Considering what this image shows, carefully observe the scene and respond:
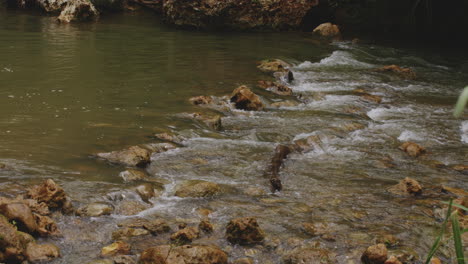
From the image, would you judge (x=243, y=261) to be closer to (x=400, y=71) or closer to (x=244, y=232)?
(x=244, y=232)

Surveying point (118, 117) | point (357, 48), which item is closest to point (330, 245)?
point (118, 117)

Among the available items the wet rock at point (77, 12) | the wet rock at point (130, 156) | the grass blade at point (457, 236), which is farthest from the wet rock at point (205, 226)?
the wet rock at point (77, 12)

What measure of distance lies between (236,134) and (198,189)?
96.4 inches

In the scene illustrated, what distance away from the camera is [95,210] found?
470cm

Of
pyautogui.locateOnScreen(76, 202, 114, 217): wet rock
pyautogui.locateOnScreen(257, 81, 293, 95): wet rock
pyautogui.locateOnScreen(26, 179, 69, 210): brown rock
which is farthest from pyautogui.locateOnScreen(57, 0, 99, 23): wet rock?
pyautogui.locateOnScreen(76, 202, 114, 217): wet rock

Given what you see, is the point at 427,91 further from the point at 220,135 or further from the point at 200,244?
the point at 200,244

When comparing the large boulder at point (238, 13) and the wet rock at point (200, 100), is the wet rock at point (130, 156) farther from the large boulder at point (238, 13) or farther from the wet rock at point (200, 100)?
the large boulder at point (238, 13)

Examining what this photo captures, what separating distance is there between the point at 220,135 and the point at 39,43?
888cm

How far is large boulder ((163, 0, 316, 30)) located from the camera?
18.8 m

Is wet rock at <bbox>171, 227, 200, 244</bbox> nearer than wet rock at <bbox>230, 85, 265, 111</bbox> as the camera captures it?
Yes

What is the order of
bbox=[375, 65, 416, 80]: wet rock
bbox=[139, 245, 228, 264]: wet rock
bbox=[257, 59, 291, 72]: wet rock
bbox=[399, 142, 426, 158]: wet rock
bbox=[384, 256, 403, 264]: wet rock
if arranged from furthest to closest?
bbox=[375, 65, 416, 80]: wet rock
bbox=[257, 59, 291, 72]: wet rock
bbox=[399, 142, 426, 158]: wet rock
bbox=[384, 256, 403, 264]: wet rock
bbox=[139, 245, 228, 264]: wet rock

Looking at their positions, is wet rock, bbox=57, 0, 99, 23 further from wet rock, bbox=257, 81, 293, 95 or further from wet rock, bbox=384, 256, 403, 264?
wet rock, bbox=384, 256, 403, 264

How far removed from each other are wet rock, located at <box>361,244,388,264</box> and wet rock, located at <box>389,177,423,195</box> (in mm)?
1694

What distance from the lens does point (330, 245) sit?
4375mm
